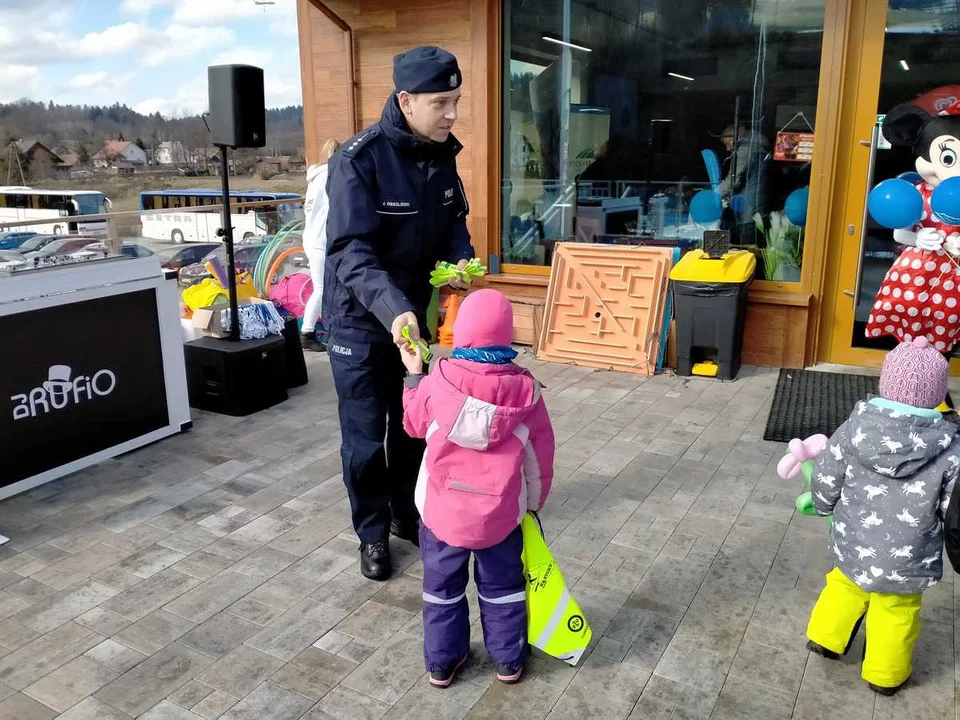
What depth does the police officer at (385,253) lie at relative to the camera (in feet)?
8.32

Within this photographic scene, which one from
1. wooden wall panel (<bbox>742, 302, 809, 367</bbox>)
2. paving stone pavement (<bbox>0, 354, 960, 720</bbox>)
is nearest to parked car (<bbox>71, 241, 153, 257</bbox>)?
paving stone pavement (<bbox>0, 354, 960, 720</bbox>)

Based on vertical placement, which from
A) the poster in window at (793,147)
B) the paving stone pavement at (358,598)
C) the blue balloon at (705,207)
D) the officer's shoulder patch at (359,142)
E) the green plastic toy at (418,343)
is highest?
the poster in window at (793,147)

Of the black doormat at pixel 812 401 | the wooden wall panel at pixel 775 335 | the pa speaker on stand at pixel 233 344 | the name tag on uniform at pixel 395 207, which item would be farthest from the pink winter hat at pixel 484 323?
the wooden wall panel at pixel 775 335

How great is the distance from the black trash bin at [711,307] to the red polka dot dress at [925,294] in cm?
96

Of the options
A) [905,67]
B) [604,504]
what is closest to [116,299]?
[604,504]

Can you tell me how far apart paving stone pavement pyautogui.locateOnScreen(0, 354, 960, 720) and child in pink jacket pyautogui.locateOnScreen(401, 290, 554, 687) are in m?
0.18

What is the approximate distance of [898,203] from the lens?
4.23m

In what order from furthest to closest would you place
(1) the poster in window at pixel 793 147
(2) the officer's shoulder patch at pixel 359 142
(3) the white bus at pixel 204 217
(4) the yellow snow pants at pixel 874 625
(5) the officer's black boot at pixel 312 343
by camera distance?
(3) the white bus at pixel 204 217, (5) the officer's black boot at pixel 312 343, (1) the poster in window at pixel 793 147, (2) the officer's shoulder patch at pixel 359 142, (4) the yellow snow pants at pixel 874 625

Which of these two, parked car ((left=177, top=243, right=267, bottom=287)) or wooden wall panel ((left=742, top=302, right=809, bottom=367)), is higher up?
parked car ((left=177, top=243, right=267, bottom=287))

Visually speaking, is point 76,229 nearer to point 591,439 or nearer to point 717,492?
point 591,439

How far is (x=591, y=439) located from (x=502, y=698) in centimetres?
220

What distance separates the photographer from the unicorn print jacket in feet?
6.57

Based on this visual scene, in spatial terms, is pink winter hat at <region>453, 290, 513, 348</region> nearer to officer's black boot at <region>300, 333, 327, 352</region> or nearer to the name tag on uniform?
the name tag on uniform

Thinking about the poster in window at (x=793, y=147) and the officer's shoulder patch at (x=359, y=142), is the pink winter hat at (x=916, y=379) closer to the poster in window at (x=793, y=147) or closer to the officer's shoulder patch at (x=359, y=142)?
the officer's shoulder patch at (x=359, y=142)
